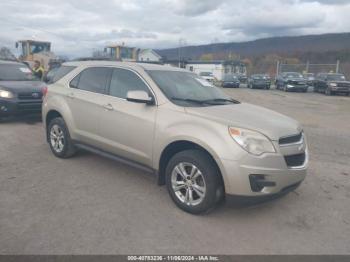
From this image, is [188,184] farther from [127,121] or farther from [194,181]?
[127,121]

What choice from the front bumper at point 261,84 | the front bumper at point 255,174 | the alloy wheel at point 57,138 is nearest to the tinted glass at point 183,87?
the front bumper at point 255,174

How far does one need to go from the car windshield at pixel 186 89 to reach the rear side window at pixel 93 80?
34.1 inches

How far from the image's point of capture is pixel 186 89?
4.53 metres

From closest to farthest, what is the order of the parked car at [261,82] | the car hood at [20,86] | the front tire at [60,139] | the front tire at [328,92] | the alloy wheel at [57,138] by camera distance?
the front tire at [60,139] → the alloy wheel at [57,138] → the car hood at [20,86] → the front tire at [328,92] → the parked car at [261,82]

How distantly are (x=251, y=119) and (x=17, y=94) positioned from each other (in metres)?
7.05

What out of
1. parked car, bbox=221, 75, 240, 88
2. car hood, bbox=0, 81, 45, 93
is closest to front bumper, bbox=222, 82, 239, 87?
parked car, bbox=221, 75, 240, 88

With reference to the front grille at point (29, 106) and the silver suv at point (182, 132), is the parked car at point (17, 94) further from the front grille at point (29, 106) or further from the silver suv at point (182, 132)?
the silver suv at point (182, 132)

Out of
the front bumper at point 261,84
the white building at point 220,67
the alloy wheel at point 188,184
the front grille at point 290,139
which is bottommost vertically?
the alloy wheel at point 188,184

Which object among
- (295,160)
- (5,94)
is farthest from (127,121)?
(5,94)

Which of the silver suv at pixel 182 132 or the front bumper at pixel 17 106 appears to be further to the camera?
the front bumper at pixel 17 106

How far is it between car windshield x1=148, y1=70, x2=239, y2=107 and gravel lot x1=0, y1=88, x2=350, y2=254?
132cm

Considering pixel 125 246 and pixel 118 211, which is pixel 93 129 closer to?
pixel 118 211

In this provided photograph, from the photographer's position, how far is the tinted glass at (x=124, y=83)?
4.44 metres

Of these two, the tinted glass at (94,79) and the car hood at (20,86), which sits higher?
the tinted glass at (94,79)
